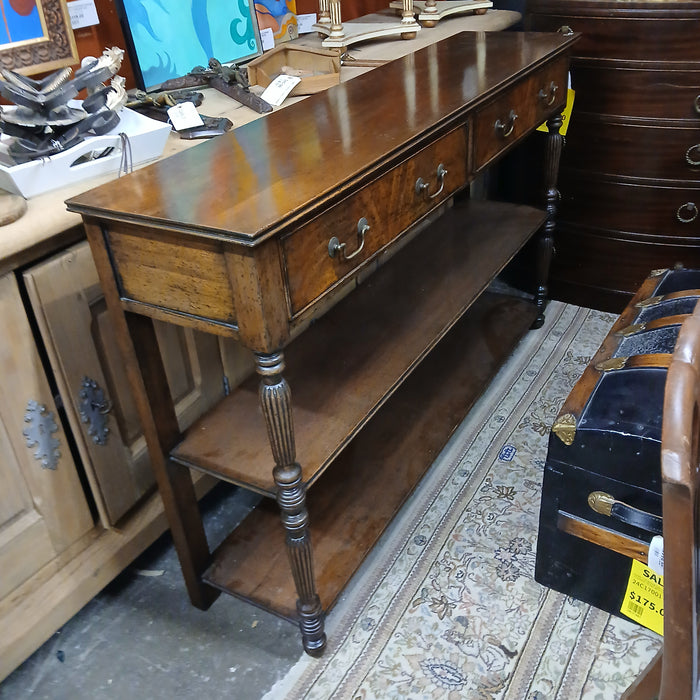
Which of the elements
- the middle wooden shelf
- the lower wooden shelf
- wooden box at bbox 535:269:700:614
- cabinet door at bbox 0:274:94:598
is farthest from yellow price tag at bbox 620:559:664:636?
cabinet door at bbox 0:274:94:598

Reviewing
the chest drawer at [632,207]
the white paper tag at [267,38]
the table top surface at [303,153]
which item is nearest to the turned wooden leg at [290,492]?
the table top surface at [303,153]

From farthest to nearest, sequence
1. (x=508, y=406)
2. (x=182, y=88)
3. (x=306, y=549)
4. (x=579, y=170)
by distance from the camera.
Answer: (x=579, y=170) < (x=508, y=406) < (x=182, y=88) < (x=306, y=549)

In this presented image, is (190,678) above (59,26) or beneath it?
beneath

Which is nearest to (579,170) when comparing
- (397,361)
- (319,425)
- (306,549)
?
(397,361)

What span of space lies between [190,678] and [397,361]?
78cm

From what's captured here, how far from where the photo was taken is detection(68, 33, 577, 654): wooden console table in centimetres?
103

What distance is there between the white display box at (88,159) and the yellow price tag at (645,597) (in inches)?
49.6

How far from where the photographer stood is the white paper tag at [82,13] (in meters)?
1.55

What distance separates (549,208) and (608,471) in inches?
43.3

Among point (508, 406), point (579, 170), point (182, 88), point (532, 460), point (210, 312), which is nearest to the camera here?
point (210, 312)

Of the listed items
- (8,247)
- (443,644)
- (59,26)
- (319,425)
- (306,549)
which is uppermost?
(59,26)

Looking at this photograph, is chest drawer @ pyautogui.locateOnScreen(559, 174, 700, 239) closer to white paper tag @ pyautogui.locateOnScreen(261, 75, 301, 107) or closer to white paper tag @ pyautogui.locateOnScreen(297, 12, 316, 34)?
white paper tag @ pyautogui.locateOnScreen(297, 12, 316, 34)

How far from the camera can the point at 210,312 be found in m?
1.04

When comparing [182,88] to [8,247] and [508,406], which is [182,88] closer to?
[8,247]
